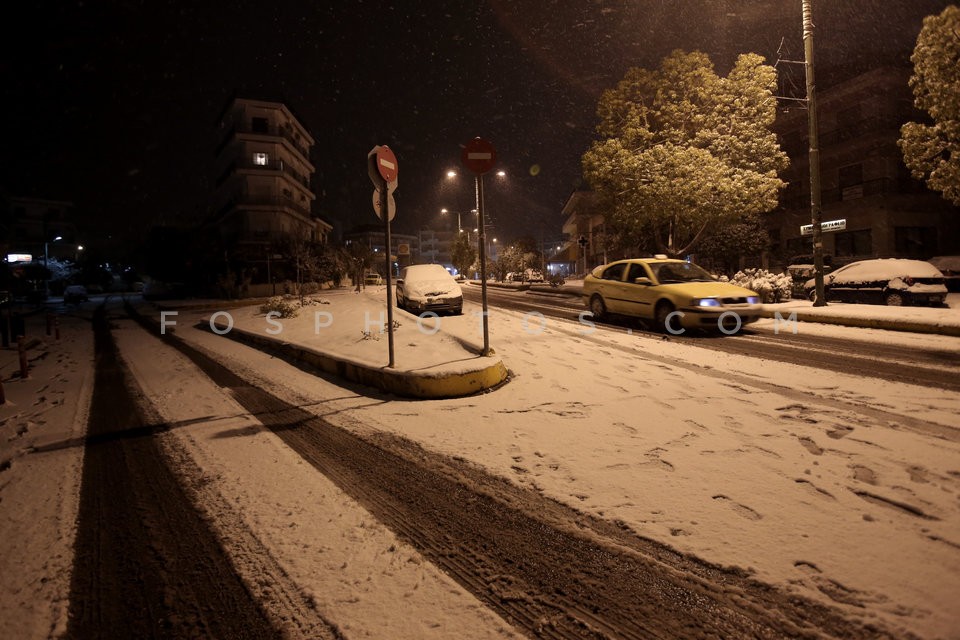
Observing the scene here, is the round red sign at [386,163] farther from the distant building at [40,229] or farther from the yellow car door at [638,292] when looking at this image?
the distant building at [40,229]

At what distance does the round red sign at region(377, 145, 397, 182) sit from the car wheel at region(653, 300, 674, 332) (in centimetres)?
625

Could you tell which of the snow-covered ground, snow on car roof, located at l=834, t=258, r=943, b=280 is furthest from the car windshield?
snow on car roof, located at l=834, t=258, r=943, b=280

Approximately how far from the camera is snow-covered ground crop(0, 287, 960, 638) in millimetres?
2152

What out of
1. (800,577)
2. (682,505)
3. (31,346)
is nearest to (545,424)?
(682,505)

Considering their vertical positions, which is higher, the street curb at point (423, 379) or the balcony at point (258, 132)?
the balcony at point (258, 132)

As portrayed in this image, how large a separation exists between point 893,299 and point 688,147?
8.84 m

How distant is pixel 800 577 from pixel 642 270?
369 inches

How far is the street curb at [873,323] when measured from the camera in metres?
8.99

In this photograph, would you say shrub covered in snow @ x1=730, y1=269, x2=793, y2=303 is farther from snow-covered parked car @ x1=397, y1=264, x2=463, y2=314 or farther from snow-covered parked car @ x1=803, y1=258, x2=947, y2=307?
snow-covered parked car @ x1=397, y1=264, x2=463, y2=314

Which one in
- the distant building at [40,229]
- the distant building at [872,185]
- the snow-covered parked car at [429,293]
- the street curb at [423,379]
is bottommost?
the street curb at [423,379]

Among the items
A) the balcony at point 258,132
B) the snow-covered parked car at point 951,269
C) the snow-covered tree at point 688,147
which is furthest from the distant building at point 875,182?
the balcony at point 258,132

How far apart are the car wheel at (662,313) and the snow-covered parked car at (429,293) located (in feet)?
19.7

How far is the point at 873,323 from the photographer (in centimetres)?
1022

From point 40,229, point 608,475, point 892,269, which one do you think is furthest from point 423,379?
point 40,229
